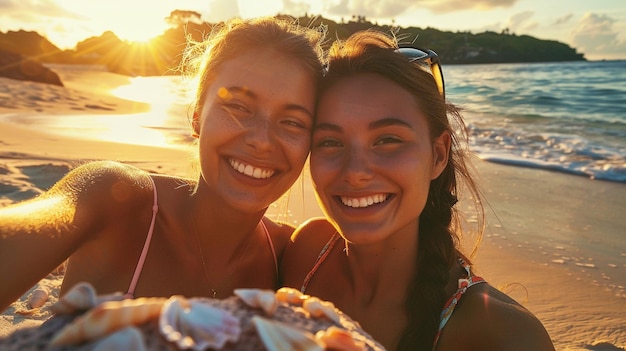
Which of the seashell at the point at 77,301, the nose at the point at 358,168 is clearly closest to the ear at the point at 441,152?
the nose at the point at 358,168

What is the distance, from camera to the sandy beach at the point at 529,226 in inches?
149

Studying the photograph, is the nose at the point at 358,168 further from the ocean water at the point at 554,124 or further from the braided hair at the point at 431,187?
the ocean water at the point at 554,124

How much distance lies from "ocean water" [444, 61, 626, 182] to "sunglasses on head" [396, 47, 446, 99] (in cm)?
600

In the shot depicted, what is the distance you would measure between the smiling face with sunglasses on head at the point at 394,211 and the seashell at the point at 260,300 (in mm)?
1469

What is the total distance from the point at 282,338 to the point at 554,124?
51.1ft

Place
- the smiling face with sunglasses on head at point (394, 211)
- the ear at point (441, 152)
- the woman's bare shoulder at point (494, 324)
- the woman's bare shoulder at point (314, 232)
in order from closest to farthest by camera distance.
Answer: the woman's bare shoulder at point (494, 324), the smiling face with sunglasses on head at point (394, 211), the ear at point (441, 152), the woman's bare shoulder at point (314, 232)

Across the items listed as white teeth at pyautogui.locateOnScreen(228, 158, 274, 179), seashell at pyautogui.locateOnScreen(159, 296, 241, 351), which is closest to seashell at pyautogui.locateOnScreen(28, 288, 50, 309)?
white teeth at pyautogui.locateOnScreen(228, 158, 274, 179)

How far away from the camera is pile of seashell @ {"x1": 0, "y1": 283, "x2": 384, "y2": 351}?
2.85 ft

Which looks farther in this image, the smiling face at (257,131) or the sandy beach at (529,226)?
the sandy beach at (529,226)

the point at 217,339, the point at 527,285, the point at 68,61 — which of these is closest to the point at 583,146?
the point at 527,285

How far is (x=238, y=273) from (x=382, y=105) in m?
1.37

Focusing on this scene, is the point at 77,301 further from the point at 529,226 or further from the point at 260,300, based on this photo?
the point at 529,226

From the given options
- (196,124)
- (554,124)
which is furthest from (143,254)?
(554,124)

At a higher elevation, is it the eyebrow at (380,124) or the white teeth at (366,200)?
the eyebrow at (380,124)
